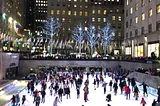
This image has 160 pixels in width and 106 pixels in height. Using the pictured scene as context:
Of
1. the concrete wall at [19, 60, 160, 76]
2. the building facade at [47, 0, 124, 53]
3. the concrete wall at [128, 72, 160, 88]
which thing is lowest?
the concrete wall at [128, 72, 160, 88]

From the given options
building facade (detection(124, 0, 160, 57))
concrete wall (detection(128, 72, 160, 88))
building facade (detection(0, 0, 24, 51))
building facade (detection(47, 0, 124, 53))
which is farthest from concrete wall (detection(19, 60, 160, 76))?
building facade (detection(47, 0, 124, 53))

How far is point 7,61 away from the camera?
4066cm

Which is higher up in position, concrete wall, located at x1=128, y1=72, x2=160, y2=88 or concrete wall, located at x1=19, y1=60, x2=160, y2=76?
concrete wall, located at x1=19, y1=60, x2=160, y2=76

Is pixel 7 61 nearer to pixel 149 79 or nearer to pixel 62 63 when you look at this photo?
pixel 62 63

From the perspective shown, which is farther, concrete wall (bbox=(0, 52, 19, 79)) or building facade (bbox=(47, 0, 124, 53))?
building facade (bbox=(47, 0, 124, 53))

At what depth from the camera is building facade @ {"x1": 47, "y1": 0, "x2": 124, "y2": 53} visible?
295ft

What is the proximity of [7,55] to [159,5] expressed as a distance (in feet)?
97.8

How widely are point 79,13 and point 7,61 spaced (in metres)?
57.0

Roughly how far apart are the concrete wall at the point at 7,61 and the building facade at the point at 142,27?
2498 cm

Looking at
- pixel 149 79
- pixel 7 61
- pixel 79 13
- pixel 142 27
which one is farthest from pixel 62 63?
pixel 79 13

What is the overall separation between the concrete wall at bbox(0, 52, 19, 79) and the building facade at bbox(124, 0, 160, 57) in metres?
25.0

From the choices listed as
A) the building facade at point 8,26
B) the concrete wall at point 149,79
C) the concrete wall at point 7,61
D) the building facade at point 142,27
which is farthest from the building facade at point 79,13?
the concrete wall at point 149,79

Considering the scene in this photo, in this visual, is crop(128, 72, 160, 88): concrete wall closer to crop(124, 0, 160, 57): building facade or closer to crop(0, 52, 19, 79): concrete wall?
crop(124, 0, 160, 57): building facade

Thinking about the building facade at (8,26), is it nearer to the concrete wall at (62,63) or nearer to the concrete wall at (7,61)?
the concrete wall at (7,61)
